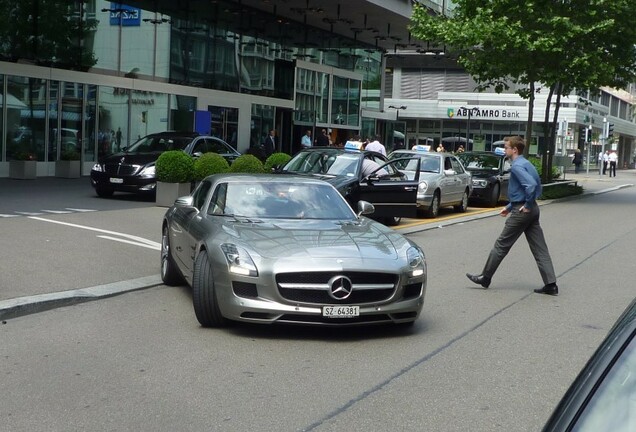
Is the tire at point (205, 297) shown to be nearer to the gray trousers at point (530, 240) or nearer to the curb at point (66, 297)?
the curb at point (66, 297)

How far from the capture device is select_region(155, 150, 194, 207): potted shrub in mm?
19344

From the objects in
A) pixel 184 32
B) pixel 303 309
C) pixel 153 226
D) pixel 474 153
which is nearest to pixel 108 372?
pixel 303 309

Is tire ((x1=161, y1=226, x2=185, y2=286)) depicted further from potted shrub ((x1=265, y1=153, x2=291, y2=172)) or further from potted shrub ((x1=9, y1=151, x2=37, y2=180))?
potted shrub ((x1=9, y1=151, x2=37, y2=180))

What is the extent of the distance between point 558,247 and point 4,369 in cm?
1160

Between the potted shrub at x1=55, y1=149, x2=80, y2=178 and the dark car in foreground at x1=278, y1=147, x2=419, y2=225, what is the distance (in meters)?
11.4

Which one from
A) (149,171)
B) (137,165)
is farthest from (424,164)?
(137,165)

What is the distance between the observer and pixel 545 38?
90.2ft

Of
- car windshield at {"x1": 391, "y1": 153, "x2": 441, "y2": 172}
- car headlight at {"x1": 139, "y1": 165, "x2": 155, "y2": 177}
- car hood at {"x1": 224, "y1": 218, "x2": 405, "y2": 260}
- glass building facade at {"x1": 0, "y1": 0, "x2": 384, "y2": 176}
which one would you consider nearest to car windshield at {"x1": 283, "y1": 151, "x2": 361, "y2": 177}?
car headlight at {"x1": 139, "y1": 165, "x2": 155, "y2": 177}

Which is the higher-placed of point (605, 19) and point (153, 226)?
point (605, 19)

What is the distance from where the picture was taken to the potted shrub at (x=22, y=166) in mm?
25375

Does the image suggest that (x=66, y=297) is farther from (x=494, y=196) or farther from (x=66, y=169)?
(x=494, y=196)

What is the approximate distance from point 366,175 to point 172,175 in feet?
14.6

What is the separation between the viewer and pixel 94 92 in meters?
29.2

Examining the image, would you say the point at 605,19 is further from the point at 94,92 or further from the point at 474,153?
the point at 94,92
